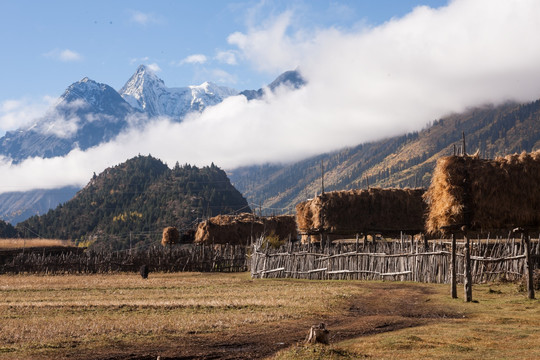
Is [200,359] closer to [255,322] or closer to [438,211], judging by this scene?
[255,322]

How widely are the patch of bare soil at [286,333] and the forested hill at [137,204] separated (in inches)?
3983

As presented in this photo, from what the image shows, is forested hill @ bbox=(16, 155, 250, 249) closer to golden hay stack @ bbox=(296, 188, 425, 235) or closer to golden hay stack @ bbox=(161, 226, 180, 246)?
golden hay stack @ bbox=(161, 226, 180, 246)

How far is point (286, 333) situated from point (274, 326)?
0.92m

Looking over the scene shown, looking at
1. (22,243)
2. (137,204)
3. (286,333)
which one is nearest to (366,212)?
(286,333)

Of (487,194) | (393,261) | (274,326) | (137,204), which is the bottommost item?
(274,326)

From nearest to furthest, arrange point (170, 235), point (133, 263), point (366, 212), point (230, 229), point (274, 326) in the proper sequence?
point (274, 326), point (366, 212), point (133, 263), point (230, 229), point (170, 235)

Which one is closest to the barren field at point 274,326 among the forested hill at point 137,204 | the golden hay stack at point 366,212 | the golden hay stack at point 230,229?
the golden hay stack at point 366,212

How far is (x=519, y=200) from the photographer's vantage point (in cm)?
1748

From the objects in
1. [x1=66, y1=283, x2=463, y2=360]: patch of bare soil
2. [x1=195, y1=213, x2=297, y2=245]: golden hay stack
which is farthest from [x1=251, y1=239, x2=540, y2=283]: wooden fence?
[x1=195, y1=213, x2=297, y2=245]: golden hay stack

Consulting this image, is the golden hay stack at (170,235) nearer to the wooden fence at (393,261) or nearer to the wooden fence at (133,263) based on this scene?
the wooden fence at (133,263)

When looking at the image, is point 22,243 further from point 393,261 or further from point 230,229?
point 393,261

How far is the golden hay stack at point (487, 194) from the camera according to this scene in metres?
17.3

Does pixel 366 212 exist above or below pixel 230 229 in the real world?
above

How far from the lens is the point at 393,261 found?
25359mm
